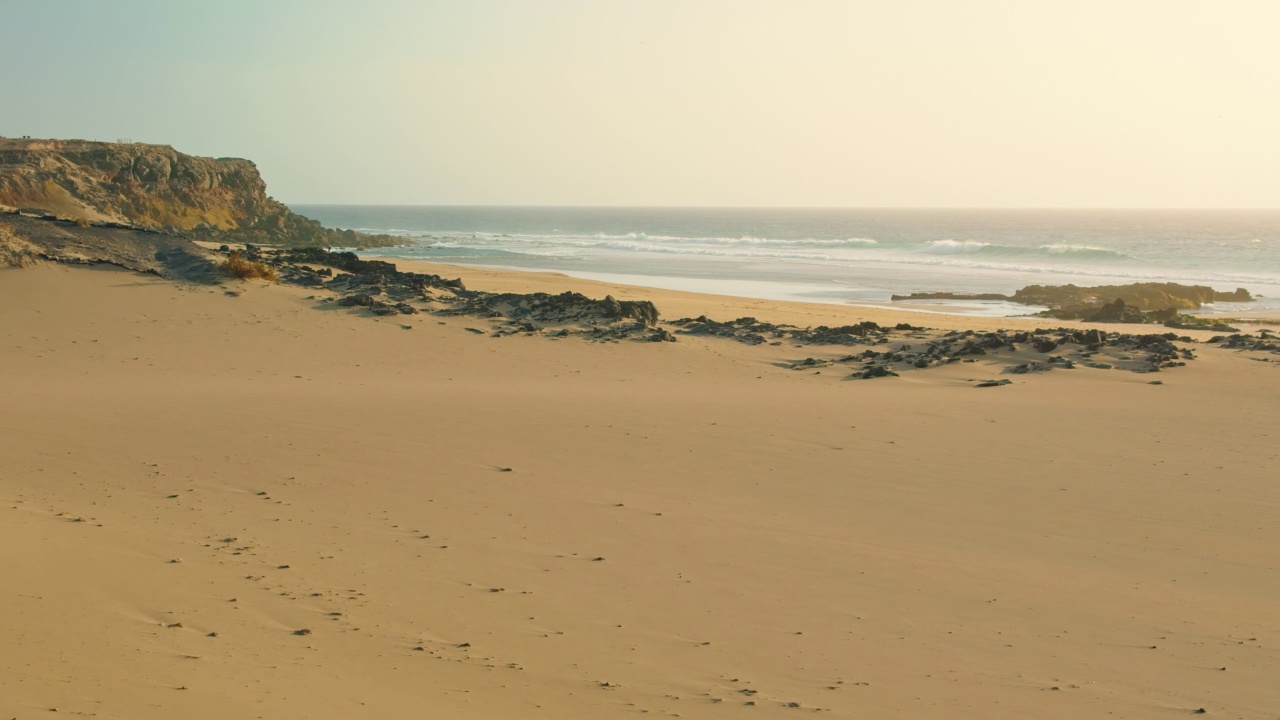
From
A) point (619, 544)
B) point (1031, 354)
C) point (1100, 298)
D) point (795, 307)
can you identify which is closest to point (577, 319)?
point (1031, 354)

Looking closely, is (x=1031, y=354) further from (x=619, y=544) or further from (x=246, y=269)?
(x=246, y=269)

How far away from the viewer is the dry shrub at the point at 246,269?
16.5m

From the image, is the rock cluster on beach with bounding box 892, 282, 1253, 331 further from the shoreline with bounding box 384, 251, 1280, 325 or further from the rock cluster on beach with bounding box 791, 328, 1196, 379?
the rock cluster on beach with bounding box 791, 328, 1196, 379

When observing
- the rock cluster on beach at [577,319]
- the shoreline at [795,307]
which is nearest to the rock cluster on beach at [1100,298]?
the shoreline at [795,307]

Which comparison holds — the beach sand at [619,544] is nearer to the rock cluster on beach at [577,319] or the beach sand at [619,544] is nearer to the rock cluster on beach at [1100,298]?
the rock cluster on beach at [577,319]

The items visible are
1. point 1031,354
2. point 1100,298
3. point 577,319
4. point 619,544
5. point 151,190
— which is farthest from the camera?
point 151,190

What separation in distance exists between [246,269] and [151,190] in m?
30.6

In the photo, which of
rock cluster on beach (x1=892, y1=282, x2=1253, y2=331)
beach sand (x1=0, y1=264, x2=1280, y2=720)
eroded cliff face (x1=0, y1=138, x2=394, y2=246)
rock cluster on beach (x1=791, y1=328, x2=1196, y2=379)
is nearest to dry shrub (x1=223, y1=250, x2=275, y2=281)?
beach sand (x1=0, y1=264, x2=1280, y2=720)

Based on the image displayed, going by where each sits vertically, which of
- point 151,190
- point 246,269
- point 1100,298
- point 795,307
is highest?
point 151,190

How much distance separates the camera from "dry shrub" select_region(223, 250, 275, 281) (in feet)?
54.3

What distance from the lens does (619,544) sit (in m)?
6.52

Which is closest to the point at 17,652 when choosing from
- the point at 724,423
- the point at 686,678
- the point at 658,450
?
the point at 686,678

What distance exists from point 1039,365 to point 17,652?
1311 centimetres

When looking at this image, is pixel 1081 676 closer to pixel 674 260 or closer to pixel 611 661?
pixel 611 661
